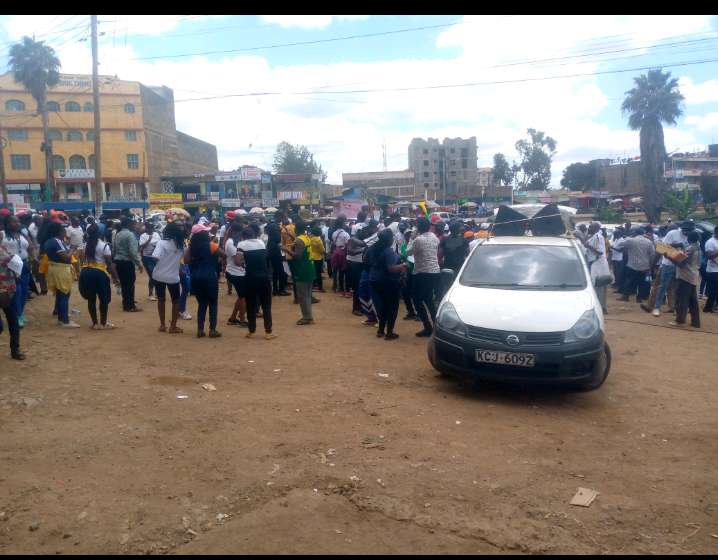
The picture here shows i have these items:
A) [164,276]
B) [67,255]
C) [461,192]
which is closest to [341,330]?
[164,276]

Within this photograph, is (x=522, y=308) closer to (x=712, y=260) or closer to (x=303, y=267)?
(x=303, y=267)

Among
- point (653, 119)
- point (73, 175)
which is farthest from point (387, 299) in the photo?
point (73, 175)

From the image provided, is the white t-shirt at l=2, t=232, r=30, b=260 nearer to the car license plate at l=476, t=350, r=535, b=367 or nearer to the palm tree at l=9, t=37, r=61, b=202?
the car license plate at l=476, t=350, r=535, b=367

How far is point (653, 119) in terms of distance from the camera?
38312 millimetres

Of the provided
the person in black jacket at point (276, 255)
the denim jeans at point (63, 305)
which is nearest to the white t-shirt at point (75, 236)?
the person in black jacket at point (276, 255)

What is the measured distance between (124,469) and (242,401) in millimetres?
1564

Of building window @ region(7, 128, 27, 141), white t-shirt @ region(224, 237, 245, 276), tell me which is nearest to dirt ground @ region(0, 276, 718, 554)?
white t-shirt @ region(224, 237, 245, 276)

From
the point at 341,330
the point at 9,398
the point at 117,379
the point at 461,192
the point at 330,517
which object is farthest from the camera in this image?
the point at 461,192

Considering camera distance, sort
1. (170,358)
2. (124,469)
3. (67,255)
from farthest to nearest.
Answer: (67,255) < (170,358) < (124,469)

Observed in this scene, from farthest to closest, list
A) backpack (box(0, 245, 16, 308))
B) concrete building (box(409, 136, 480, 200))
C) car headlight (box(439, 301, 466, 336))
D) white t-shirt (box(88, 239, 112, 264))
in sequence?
1. concrete building (box(409, 136, 480, 200))
2. white t-shirt (box(88, 239, 112, 264))
3. backpack (box(0, 245, 16, 308))
4. car headlight (box(439, 301, 466, 336))

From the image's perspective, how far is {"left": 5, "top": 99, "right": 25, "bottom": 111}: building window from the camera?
4862 cm

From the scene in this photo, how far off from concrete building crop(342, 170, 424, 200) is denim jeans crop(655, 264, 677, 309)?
233 ft

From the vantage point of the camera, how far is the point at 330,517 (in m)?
3.37

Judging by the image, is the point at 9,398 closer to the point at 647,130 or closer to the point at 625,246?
the point at 625,246
